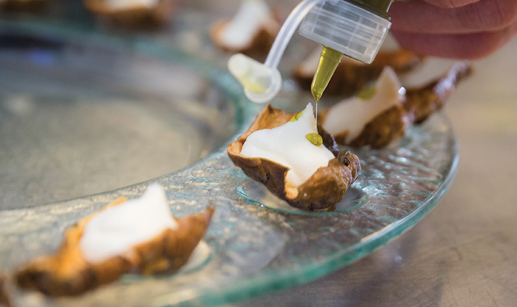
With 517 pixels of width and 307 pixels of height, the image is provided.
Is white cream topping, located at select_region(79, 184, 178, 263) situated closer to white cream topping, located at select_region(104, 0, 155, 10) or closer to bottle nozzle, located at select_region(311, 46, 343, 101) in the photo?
bottle nozzle, located at select_region(311, 46, 343, 101)

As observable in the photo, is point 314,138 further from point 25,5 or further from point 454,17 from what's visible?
point 25,5

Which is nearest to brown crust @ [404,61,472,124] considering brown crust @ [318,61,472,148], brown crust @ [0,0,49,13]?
brown crust @ [318,61,472,148]

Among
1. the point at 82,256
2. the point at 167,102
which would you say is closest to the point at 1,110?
the point at 167,102

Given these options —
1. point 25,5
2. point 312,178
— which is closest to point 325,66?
point 312,178

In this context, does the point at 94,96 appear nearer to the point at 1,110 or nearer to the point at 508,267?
the point at 1,110

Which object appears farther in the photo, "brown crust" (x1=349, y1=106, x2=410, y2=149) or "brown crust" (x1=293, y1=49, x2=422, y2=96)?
"brown crust" (x1=293, y1=49, x2=422, y2=96)

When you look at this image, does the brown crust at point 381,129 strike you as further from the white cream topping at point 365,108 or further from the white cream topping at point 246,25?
the white cream topping at point 246,25
